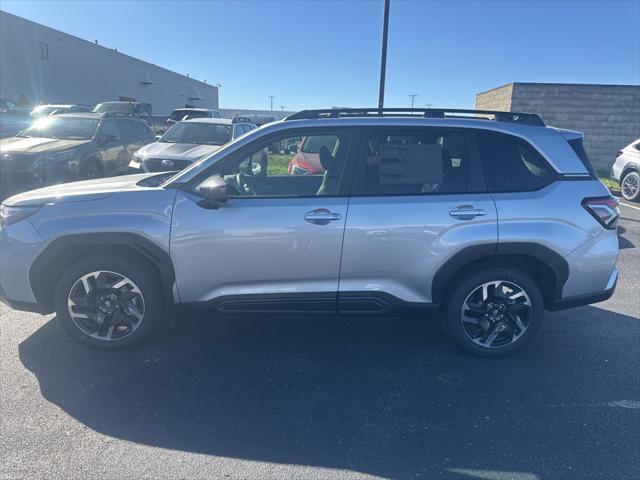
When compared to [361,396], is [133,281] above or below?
above

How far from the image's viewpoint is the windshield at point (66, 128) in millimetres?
9844

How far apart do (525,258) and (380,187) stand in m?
1.27

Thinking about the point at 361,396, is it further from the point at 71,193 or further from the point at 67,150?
the point at 67,150

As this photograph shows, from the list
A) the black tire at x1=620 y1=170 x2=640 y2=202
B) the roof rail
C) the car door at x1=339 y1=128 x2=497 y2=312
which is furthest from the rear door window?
the black tire at x1=620 y1=170 x2=640 y2=202

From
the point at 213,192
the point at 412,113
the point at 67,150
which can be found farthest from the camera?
the point at 67,150

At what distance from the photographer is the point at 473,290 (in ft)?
11.6

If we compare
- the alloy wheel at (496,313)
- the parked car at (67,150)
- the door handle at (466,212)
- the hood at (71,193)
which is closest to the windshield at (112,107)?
the parked car at (67,150)

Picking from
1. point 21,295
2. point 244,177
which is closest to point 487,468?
point 244,177

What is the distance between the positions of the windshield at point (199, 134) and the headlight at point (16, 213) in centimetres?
665

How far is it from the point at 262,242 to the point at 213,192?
0.50 metres

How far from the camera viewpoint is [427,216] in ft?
11.0

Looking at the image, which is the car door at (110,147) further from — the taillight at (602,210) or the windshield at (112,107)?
the windshield at (112,107)

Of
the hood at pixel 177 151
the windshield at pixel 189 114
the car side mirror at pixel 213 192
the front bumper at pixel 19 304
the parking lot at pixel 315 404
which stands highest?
the windshield at pixel 189 114

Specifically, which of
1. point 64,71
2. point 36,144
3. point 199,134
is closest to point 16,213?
point 36,144
